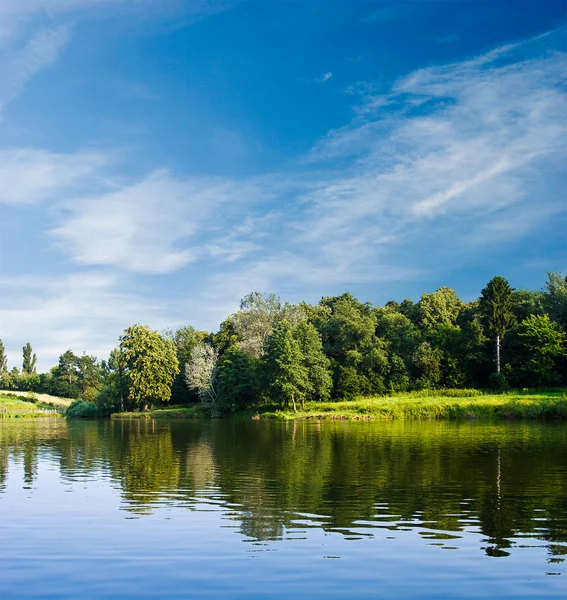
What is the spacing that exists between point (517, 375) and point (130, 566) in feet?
256

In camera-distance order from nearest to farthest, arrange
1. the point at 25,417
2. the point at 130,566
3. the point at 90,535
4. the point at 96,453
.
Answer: the point at 130,566
the point at 90,535
the point at 96,453
the point at 25,417

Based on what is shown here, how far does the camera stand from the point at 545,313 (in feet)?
276

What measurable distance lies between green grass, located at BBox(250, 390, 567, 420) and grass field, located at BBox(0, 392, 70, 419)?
52631 mm

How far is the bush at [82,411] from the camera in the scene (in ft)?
323

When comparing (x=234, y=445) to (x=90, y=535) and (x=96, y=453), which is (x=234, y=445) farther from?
(x=90, y=535)

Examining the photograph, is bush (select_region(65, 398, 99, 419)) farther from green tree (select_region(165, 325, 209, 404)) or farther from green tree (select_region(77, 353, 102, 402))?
green tree (select_region(77, 353, 102, 402))

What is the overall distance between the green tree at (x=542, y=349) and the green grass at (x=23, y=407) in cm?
8207

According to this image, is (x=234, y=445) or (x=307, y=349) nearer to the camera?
(x=234, y=445)

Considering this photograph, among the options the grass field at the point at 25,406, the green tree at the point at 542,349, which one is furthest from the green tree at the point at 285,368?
the grass field at the point at 25,406

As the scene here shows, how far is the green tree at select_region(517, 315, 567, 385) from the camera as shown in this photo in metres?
76.4

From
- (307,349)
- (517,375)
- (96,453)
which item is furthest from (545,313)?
(96,453)

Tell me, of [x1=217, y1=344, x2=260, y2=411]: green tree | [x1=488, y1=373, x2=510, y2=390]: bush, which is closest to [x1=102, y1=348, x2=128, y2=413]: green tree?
[x1=217, y1=344, x2=260, y2=411]: green tree

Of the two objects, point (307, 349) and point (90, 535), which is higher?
point (307, 349)

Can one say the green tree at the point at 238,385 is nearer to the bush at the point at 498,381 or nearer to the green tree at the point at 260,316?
the green tree at the point at 260,316
